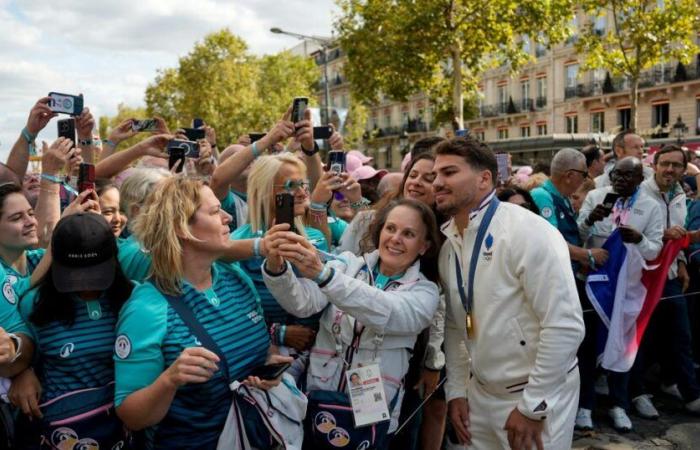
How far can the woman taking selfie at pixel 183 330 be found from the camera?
2330mm

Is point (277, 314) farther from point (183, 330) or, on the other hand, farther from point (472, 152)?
point (472, 152)

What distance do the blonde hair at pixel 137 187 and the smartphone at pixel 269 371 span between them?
135 cm

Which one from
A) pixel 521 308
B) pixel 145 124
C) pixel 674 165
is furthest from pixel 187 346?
pixel 674 165

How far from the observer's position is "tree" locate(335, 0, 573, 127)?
2169 cm

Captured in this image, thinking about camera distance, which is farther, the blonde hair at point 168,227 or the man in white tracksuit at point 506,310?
Result: the man in white tracksuit at point 506,310

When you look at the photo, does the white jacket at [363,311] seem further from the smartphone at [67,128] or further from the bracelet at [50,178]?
the smartphone at [67,128]

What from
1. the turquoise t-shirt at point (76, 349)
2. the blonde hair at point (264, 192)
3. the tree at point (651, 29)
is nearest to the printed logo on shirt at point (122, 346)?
the turquoise t-shirt at point (76, 349)

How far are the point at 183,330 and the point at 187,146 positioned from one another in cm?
187

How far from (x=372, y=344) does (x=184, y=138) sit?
7.42ft

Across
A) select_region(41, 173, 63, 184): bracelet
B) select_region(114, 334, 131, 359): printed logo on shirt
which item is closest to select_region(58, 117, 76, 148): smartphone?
select_region(41, 173, 63, 184): bracelet

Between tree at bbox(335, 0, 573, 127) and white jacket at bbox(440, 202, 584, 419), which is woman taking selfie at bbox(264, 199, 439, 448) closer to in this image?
white jacket at bbox(440, 202, 584, 419)

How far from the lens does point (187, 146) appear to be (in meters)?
4.04

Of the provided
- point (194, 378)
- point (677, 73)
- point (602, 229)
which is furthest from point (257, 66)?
point (194, 378)

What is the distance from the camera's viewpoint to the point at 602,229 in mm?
5582
